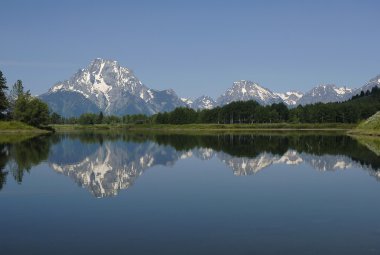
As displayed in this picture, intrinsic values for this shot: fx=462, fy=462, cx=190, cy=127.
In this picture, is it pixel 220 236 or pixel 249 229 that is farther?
pixel 249 229

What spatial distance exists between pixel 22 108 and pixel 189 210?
15653 cm

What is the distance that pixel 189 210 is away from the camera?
2612 cm

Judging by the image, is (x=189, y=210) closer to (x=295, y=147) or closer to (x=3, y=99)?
(x=295, y=147)

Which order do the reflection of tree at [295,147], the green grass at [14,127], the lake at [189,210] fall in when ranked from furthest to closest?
the green grass at [14,127]
the reflection of tree at [295,147]
the lake at [189,210]

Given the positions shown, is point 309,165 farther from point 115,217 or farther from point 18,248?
point 18,248

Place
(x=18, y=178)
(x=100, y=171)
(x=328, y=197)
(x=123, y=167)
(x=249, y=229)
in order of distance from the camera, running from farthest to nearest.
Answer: (x=123, y=167) < (x=100, y=171) < (x=18, y=178) < (x=328, y=197) < (x=249, y=229)

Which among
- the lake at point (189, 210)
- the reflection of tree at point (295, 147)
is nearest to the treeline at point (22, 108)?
the reflection of tree at point (295, 147)

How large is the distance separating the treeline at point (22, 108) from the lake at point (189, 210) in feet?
406

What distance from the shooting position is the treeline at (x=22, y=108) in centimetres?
16260

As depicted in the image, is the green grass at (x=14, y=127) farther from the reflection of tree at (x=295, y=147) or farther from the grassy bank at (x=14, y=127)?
the reflection of tree at (x=295, y=147)

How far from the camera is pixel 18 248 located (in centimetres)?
1820

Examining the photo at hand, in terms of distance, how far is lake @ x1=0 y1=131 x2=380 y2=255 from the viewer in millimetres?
18750

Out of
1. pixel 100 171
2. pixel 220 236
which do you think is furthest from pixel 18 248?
pixel 100 171

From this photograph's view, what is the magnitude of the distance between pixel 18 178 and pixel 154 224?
71.6 ft
